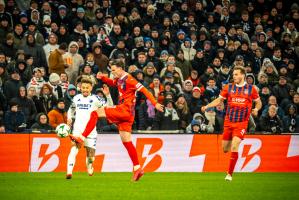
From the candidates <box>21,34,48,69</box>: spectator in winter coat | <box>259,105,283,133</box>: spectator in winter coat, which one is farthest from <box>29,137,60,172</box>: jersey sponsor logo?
<box>259,105,283,133</box>: spectator in winter coat

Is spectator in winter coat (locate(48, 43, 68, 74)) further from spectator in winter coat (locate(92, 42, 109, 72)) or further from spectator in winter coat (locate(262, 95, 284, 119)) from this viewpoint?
spectator in winter coat (locate(262, 95, 284, 119))

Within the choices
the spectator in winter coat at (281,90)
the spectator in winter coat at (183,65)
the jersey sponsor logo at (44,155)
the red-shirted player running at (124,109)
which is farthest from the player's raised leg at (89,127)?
the spectator in winter coat at (281,90)

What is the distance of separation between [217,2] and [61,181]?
51.5ft

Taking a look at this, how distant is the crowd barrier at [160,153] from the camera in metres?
18.9

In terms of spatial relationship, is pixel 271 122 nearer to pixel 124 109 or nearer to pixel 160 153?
pixel 160 153

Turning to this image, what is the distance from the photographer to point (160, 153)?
2003cm

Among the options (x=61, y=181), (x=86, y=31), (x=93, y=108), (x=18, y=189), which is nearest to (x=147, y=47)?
(x=86, y=31)

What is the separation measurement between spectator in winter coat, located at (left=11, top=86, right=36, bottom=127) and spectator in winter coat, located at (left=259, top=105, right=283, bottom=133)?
712 cm

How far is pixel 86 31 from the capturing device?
2372cm

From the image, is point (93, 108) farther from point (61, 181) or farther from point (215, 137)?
point (215, 137)

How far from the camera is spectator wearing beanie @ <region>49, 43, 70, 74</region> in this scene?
71.4ft

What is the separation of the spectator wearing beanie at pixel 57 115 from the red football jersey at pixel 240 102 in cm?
583

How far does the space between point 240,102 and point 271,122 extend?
6.40 m

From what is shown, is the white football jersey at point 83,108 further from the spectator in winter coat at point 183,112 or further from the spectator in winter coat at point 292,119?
the spectator in winter coat at point 292,119
